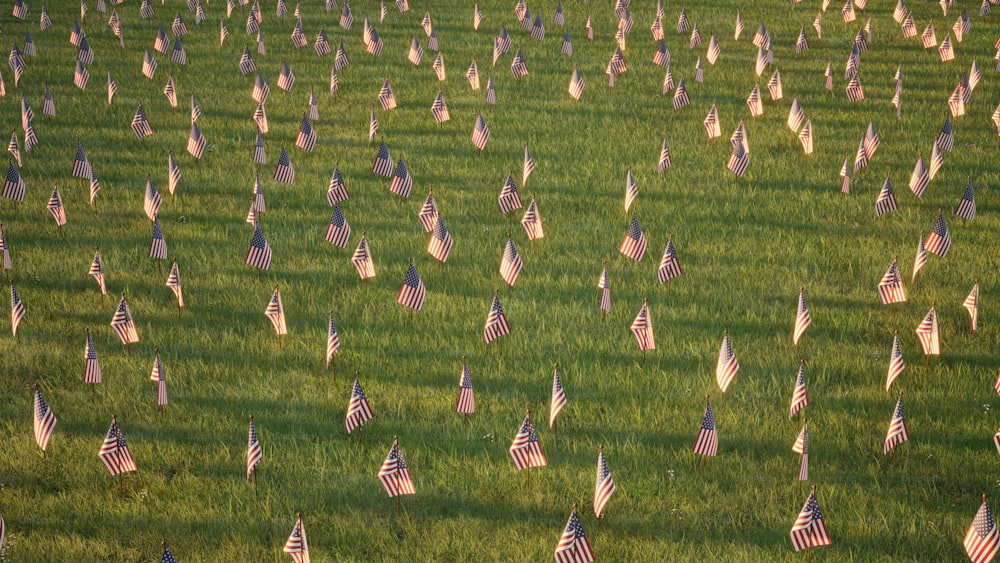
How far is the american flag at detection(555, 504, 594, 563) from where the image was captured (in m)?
8.52

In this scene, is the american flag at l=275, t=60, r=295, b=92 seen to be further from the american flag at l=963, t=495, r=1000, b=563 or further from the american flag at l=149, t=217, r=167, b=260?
the american flag at l=963, t=495, r=1000, b=563

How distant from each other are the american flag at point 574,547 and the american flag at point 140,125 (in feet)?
41.6

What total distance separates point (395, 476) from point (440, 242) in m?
5.33

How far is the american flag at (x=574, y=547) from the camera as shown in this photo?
852 cm

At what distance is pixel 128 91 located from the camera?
2233 cm

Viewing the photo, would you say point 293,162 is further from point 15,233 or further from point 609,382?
point 609,382

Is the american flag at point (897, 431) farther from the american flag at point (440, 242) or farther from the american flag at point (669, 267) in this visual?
the american flag at point (440, 242)

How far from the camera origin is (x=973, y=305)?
1245cm

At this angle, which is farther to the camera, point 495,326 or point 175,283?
point 175,283

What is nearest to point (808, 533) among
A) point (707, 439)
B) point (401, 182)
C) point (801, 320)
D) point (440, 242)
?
point (707, 439)

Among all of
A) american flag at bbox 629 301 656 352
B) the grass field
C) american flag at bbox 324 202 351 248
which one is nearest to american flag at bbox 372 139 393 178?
the grass field

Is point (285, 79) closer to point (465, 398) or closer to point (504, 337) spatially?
point (504, 337)

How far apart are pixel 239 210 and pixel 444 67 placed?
795cm

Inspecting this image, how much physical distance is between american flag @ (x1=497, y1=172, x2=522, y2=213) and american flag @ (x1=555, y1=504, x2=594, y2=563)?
7.78 m
